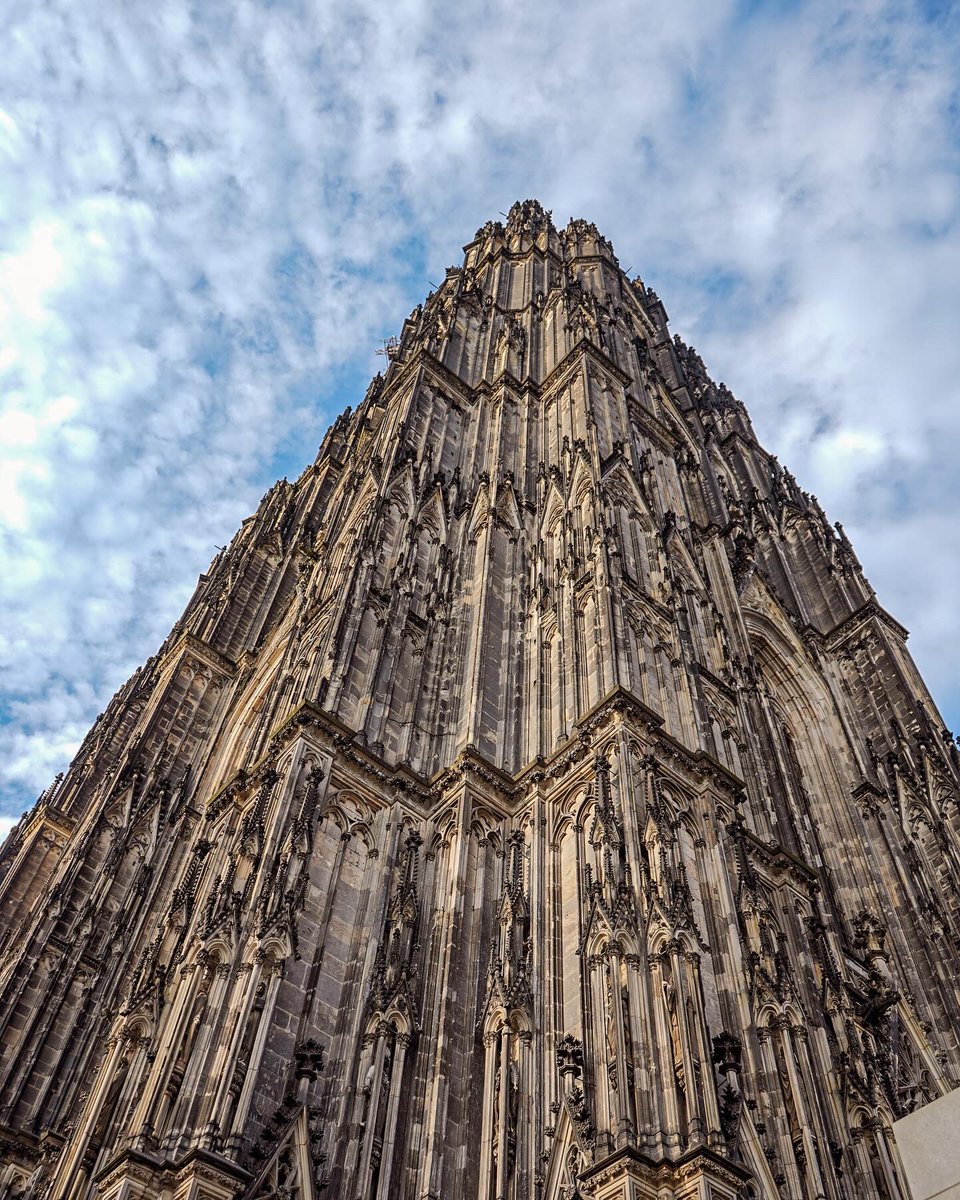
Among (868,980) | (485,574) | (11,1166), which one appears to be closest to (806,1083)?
(868,980)

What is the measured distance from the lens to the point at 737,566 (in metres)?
33.3

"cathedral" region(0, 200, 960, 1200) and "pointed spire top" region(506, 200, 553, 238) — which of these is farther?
"pointed spire top" region(506, 200, 553, 238)

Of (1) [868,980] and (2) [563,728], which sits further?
(1) [868,980]

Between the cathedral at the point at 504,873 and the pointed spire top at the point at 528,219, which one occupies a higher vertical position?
the pointed spire top at the point at 528,219

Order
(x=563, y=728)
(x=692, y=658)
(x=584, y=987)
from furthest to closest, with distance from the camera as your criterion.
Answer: (x=692, y=658) → (x=563, y=728) → (x=584, y=987)

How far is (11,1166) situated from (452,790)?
10.0 meters

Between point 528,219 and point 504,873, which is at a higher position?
point 528,219

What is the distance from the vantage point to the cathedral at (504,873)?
11883 millimetres

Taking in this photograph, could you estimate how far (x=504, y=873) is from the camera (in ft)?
51.1

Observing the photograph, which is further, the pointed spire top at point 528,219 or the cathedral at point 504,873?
the pointed spire top at point 528,219

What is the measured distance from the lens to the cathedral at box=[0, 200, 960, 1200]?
11883 millimetres

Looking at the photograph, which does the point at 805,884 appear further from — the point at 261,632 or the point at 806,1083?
the point at 261,632

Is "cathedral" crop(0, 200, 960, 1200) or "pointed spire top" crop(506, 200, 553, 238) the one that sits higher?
"pointed spire top" crop(506, 200, 553, 238)

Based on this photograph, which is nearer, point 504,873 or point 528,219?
point 504,873
